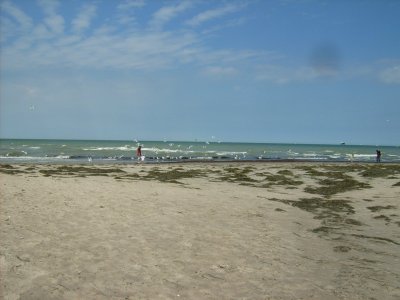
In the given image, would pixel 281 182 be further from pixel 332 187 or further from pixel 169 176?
pixel 169 176

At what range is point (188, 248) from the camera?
9.32 metres

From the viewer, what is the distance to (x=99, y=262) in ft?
26.5

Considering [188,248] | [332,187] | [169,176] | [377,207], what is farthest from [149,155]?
[188,248]

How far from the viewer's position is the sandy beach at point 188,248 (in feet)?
23.1

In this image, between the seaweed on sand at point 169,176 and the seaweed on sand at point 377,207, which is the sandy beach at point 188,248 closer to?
the seaweed on sand at point 377,207

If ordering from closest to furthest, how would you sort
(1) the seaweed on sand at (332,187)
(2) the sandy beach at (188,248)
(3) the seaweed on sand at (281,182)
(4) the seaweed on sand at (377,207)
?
(2) the sandy beach at (188,248) < (4) the seaweed on sand at (377,207) < (1) the seaweed on sand at (332,187) < (3) the seaweed on sand at (281,182)

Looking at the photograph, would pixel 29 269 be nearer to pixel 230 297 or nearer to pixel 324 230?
pixel 230 297

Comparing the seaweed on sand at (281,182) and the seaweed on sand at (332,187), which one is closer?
the seaweed on sand at (332,187)

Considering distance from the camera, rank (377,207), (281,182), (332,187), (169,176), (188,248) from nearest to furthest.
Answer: (188,248), (377,207), (332,187), (281,182), (169,176)

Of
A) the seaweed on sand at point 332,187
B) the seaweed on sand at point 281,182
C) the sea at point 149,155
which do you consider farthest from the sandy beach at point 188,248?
the sea at point 149,155

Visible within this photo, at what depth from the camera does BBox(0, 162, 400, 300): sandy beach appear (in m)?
7.03

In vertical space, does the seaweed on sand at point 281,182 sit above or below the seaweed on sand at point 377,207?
above

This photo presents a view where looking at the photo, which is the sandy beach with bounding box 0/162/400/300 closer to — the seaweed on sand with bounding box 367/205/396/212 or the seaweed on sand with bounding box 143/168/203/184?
the seaweed on sand with bounding box 367/205/396/212

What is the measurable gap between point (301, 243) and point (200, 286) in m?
4.40
